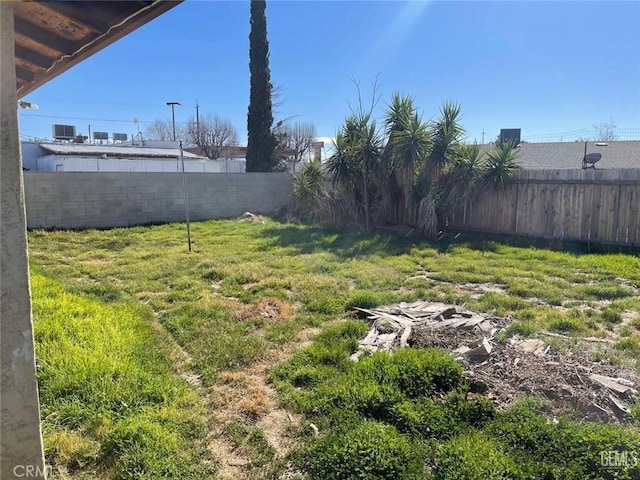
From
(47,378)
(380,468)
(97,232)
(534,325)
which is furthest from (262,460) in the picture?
(97,232)

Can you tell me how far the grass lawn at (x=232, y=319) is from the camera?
2.16m

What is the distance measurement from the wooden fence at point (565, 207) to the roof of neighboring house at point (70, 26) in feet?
26.0

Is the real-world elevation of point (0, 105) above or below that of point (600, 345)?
above

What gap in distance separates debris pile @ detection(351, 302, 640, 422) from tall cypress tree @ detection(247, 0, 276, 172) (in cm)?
1380

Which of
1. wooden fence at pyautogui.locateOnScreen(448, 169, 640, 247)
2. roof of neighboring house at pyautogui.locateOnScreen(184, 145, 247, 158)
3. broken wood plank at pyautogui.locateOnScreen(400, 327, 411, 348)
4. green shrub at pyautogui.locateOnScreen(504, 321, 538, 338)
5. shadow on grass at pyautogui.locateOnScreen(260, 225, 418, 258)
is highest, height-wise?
roof of neighboring house at pyautogui.locateOnScreen(184, 145, 247, 158)

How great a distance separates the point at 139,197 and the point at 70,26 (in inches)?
379

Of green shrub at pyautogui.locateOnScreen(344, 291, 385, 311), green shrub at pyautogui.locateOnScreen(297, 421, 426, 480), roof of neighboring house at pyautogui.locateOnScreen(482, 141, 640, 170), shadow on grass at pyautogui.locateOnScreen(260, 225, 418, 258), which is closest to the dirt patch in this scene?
green shrub at pyautogui.locateOnScreen(297, 421, 426, 480)

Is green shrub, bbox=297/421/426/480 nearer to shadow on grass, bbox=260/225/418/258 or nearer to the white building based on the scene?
shadow on grass, bbox=260/225/418/258

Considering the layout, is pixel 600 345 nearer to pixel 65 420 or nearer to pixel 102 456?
pixel 102 456

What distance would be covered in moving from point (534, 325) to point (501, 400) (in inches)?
57.2

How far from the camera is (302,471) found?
1996 mm

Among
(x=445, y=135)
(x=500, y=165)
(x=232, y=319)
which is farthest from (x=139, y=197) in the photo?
(x=500, y=165)

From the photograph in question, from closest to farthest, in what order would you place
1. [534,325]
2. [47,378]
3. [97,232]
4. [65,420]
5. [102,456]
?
[102,456] → [65,420] → [47,378] → [534,325] → [97,232]

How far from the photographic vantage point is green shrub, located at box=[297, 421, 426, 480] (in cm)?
191
